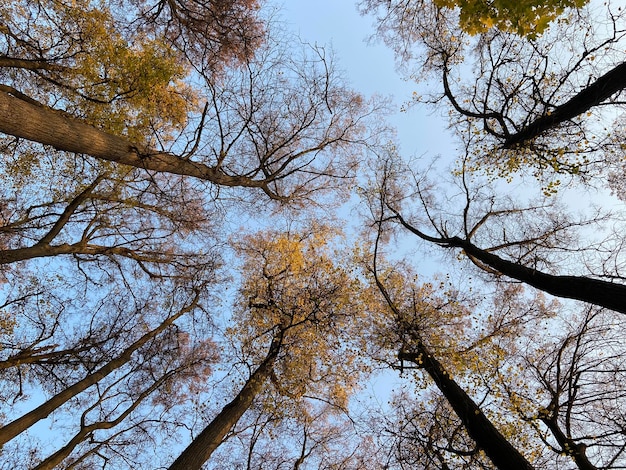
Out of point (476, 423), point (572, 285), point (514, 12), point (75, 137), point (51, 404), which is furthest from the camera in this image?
point (51, 404)

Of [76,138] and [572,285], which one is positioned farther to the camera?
[572,285]

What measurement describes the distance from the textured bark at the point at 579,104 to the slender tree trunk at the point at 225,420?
6294 mm

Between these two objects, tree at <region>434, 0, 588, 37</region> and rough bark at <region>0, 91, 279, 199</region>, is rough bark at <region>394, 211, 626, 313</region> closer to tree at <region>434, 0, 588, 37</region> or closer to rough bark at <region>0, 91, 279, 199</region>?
tree at <region>434, 0, 588, 37</region>

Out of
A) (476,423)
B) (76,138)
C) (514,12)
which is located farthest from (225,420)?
(514,12)

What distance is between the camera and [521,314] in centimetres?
854

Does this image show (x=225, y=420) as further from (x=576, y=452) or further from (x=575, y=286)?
(x=575, y=286)

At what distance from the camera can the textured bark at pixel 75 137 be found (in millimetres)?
4238

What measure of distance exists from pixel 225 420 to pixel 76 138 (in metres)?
5.71

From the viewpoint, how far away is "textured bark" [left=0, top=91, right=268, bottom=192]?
424cm

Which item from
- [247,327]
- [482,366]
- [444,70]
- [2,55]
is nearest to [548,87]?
[444,70]

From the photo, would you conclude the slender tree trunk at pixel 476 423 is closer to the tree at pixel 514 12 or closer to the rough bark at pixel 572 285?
the rough bark at pixel 572 285

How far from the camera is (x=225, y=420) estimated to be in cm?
703

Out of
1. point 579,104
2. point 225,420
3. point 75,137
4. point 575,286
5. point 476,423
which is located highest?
point 579,104

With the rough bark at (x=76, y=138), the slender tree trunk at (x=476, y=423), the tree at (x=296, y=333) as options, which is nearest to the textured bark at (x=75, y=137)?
the rough bark at (x=76, y=138)
